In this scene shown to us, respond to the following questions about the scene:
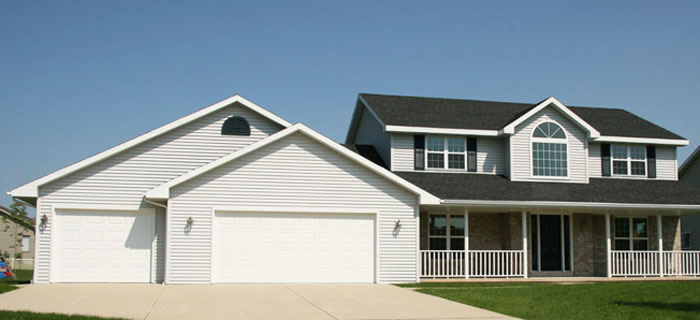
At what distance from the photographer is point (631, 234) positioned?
25.2m

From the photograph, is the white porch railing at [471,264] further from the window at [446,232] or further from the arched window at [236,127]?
the arched window at [236,127]

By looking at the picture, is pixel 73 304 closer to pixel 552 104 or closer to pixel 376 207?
pixel 376 207

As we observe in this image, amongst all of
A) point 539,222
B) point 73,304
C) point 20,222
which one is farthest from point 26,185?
point 20,222

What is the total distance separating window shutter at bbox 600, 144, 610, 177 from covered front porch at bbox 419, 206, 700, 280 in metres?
1.72

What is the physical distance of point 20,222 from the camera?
45750 mm

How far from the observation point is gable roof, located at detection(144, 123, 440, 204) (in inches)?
707

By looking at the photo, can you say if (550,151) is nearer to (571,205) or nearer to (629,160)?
(571,205)

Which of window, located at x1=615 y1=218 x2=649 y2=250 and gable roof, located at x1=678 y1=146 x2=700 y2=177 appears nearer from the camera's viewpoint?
window, located at x1=615 y1=218 x2=649 y2=250

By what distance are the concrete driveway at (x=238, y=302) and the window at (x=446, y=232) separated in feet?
17.4

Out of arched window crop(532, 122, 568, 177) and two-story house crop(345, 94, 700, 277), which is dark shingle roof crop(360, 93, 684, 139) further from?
arched window crop(532, 122, 568, 177)

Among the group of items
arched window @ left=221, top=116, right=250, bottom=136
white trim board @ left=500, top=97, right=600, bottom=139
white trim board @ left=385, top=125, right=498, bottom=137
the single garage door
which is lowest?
the single garage door

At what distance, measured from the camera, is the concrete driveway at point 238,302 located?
1227 centimetres

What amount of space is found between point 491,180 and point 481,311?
1086cm

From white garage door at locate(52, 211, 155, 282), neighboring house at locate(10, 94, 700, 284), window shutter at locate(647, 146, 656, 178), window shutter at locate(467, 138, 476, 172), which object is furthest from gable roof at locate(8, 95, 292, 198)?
window shutter at locate(647, 146, 656, 178)
